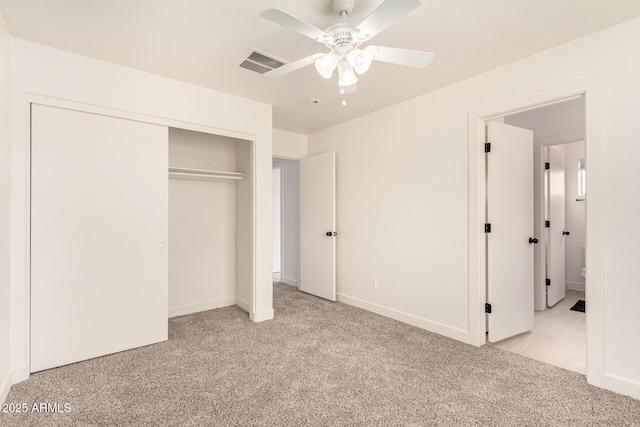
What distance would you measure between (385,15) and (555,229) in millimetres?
4118

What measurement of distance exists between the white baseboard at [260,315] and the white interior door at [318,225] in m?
1.01

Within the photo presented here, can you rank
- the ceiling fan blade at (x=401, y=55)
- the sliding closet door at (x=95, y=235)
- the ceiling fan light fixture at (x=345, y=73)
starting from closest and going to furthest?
1. the ceiling fan blade at (x=401, y=55)
2. the ceiling fan light fixture at (x=345, y=73)
3. the sliding closet door at (x=95, y=235)

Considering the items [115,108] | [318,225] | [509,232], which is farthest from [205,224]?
[509,232]

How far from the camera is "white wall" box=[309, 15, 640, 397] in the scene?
2.06 meters

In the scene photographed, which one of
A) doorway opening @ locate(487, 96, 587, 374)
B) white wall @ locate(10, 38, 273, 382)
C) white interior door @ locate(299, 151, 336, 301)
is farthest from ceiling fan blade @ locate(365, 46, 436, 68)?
white interior door @ locate(299, 151, 336, 301)

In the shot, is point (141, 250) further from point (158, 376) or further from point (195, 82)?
point (195, 82)

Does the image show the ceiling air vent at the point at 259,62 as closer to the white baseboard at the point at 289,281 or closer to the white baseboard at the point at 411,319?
the white baseboard at the point at 411,319

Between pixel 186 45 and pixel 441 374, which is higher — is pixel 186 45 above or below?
above

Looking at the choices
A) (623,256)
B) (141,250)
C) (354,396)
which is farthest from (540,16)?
(141,250)

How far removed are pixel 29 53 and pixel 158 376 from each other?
2547mm

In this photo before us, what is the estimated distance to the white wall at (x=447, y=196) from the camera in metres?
2.06

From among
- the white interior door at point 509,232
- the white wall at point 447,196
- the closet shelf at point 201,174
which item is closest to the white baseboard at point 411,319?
the white wall at point 447,196

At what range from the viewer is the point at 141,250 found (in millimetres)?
2795

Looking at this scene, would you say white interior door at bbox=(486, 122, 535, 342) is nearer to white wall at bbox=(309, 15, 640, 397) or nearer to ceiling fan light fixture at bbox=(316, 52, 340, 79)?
white wall at bbox=(309, 15, 640, 397)
